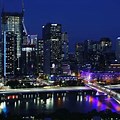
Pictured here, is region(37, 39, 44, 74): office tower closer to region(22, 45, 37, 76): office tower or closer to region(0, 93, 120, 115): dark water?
region(22, 45, 37, 76): office tower

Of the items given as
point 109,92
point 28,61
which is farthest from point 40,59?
point 109,92

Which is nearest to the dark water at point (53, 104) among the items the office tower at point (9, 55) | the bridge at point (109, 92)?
the bridge at point (109, 92)

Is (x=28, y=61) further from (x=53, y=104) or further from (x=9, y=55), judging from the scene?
(x=53, y=104)

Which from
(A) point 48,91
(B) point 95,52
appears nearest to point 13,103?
(A) point 48,91

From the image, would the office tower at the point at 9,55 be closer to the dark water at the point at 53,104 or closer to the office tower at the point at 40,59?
the office tower at the point at 40,59

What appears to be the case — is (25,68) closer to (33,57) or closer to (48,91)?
(33,57)

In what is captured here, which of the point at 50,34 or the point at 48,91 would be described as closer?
the point at 48,91
